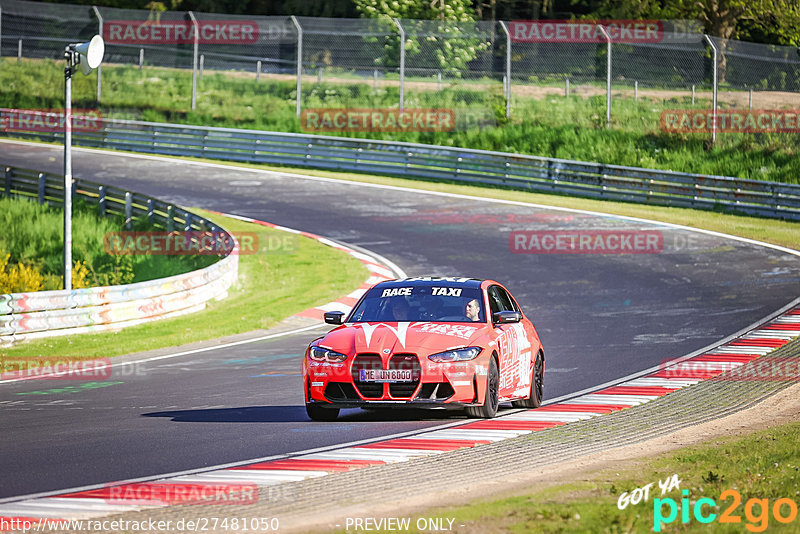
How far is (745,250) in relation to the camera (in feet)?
83.5

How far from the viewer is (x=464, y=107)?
4053 centimetres

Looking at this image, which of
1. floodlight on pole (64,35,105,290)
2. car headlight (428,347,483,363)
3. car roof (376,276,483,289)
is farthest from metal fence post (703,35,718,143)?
car headlight (428,347,483,363)

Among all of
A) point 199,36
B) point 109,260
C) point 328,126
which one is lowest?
point 109,260

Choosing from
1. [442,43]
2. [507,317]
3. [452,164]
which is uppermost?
[442,43]

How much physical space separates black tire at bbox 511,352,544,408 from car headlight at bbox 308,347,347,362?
2.39 metres

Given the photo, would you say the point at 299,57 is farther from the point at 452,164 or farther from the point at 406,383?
the point at 406,383

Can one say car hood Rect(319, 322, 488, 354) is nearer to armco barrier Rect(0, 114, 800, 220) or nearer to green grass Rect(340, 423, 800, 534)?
green grass Rect(340, 423, 800, 534)

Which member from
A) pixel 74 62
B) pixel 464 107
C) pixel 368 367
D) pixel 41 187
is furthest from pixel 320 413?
pixel 464 107

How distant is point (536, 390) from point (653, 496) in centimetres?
507

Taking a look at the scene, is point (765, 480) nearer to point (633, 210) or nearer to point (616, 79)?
point (633, 210)

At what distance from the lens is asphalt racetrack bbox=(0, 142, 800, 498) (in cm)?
992

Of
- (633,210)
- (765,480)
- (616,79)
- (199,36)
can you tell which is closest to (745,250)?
(633,210)

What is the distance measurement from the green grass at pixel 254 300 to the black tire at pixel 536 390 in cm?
685

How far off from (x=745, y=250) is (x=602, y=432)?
16.2 meters
